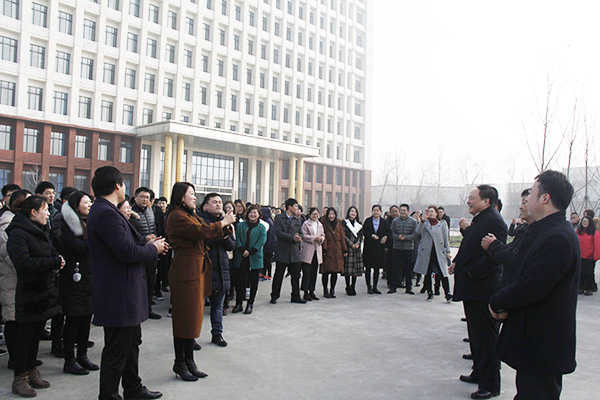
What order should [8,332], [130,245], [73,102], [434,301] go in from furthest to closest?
[73,102]
[434,301]
[8,332]
[130,245]

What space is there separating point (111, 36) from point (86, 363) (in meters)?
34.9

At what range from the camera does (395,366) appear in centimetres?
498

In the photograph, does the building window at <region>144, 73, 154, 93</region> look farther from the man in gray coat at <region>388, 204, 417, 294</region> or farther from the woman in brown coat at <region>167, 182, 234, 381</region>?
the woman in brown coat at <region>167, 182, 234, 381</region>

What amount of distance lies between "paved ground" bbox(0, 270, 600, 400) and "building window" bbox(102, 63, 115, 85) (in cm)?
3051

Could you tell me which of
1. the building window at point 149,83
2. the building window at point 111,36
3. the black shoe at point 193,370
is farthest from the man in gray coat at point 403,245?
the building window at point 111,36

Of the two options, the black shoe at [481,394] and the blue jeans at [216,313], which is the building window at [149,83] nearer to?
the blue jeans at [216,313]

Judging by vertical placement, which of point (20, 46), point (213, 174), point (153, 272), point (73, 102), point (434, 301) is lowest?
point (434, 301)

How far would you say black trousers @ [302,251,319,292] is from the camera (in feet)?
29.0

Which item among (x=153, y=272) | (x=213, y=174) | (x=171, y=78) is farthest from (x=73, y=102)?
(x=153, y=272)

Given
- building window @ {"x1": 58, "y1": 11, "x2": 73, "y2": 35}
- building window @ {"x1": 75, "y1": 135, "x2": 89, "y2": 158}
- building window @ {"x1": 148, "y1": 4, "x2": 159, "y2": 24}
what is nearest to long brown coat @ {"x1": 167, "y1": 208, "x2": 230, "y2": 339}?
building window @ {"x1": 75, "y1": 135, "x2": 89, "y2": 158}

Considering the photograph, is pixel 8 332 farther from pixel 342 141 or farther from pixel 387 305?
pixel 342 141

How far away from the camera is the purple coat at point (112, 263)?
339 centimetres

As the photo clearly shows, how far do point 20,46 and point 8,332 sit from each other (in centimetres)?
3139

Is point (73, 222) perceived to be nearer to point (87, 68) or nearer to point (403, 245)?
point (403, 245)
